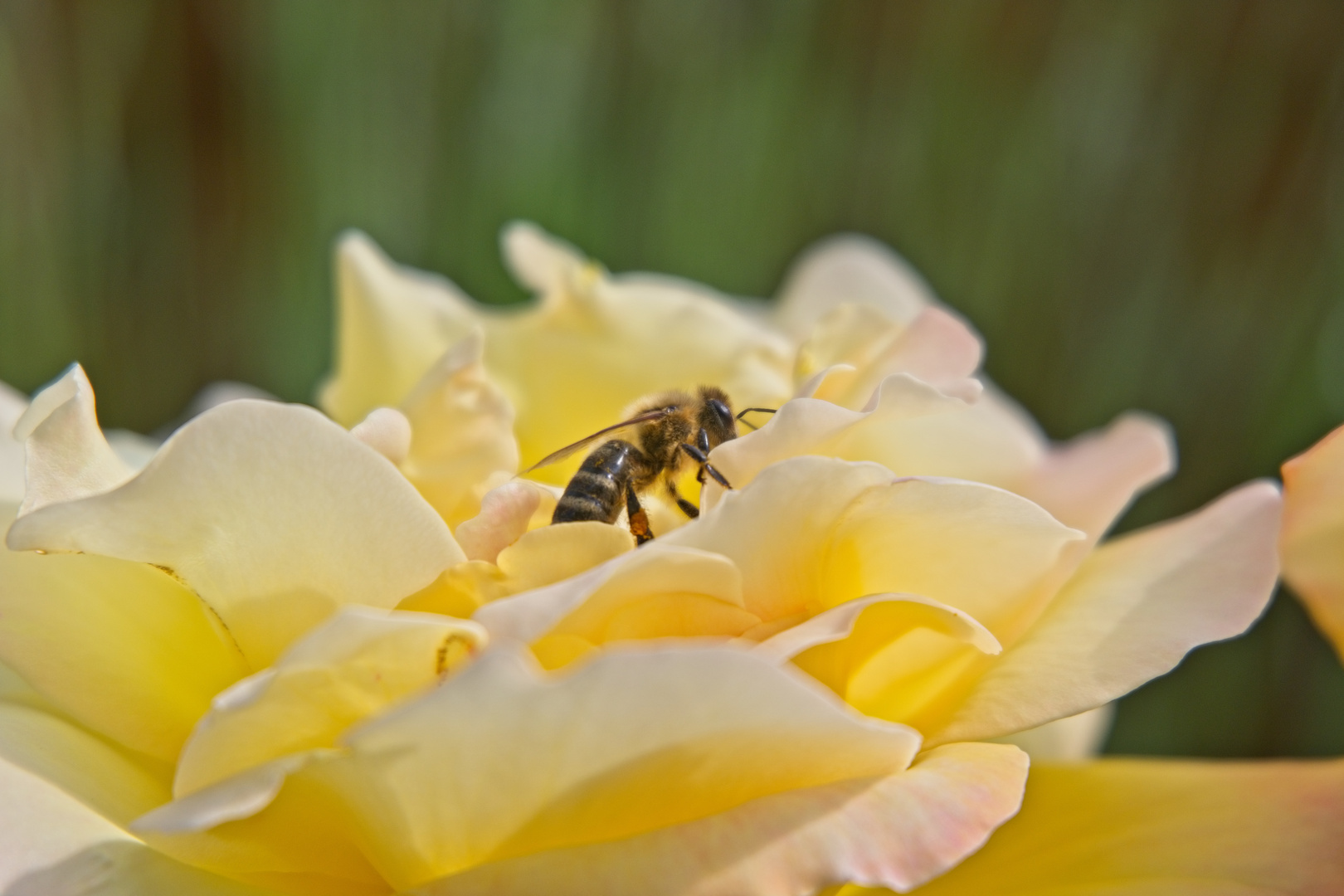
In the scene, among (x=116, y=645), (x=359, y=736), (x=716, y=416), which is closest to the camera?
(x=359, y=736)

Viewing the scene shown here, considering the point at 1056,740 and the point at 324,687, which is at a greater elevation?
the point at 324,687

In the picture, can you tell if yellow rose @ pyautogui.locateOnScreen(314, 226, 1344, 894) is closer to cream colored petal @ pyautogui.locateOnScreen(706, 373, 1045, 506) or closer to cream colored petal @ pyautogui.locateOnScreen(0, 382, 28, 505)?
cream colored petal @ pyautogui.locateOnScreen(706, 373, 1045, 506)

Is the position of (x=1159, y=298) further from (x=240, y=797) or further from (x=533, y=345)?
(x=240, y=797)

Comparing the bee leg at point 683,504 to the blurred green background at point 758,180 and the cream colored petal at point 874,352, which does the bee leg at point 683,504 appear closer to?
the cream colored petal at point 874,352

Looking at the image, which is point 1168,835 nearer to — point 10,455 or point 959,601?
point 959,601

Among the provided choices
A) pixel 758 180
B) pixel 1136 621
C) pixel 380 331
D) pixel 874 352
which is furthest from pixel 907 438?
pixel 758 180

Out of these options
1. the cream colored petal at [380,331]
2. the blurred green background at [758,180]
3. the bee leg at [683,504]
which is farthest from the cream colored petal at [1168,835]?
the blurred green background at [758,180]
